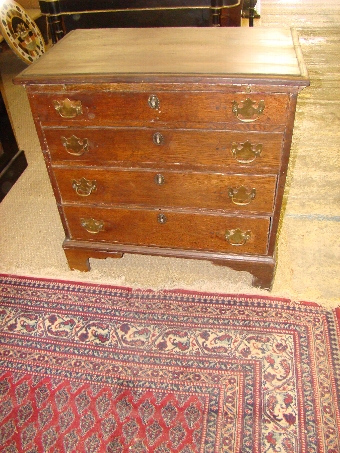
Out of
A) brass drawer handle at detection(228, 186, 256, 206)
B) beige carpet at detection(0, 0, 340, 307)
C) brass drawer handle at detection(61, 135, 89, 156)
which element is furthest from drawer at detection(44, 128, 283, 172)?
beige carpet at detection(0, 0, 340, 307)

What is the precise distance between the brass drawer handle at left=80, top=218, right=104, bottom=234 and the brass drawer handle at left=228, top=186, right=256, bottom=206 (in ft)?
2.06

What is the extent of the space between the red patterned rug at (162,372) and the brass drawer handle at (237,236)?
0.94 feet

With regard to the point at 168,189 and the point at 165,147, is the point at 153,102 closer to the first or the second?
the point at 165,147

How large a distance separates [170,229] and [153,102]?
2.01ft

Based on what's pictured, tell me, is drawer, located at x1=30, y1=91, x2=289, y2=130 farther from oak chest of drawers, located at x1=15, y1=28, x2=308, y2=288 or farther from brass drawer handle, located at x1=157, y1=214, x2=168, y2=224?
brass drawer handle, located at x1=157, y1=214, x2=168, y2=224

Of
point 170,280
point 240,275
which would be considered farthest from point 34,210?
point 240,275

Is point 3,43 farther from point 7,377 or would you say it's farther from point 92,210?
point 7,377

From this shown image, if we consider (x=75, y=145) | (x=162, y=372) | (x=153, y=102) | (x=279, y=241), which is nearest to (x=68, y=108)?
(x=75, y=145)

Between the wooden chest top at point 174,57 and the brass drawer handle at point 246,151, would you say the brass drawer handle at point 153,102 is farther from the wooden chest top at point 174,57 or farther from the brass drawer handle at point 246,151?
the brass drawer handle at point 246,151

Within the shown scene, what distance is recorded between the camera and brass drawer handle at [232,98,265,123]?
1.53 meters

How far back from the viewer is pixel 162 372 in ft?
5.77

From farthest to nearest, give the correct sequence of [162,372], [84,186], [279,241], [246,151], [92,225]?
[279,241] → [92,225] → [84,186] → [162,372] → [246,151]

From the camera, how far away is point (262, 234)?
6.24ft

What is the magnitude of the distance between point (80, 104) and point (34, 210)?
1199mm
